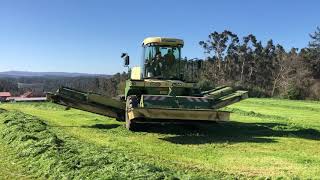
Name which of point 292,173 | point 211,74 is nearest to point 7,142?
point 292,173

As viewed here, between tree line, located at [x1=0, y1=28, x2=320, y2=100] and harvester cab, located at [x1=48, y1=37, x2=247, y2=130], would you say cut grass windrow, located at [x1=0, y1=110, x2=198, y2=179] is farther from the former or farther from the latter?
tree line, located at [x1=0, y1=28, x2=320, y2=100]

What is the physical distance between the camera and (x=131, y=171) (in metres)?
8.16

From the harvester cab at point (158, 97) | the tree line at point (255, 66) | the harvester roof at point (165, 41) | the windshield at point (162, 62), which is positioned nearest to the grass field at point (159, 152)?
the harvester cab at point (158, 97)

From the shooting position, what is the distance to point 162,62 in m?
17.1

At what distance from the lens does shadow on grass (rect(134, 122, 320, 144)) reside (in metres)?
→ 13.6

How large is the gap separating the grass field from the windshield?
1835 millimetres

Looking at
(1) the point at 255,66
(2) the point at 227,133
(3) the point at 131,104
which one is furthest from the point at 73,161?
(1) the point at 255,66

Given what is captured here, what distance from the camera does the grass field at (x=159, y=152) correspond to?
28.2 feet

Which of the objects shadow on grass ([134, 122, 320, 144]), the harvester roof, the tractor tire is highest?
the harvester roof

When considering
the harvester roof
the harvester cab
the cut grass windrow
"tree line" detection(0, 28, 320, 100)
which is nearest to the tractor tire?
the harvester cab

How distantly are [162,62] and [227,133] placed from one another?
343 centimetres

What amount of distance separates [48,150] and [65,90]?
655cm

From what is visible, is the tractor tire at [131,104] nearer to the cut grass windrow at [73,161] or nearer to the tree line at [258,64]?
the cut grass windrow at [73,161]

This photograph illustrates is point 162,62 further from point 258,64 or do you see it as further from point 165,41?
point 258,64
